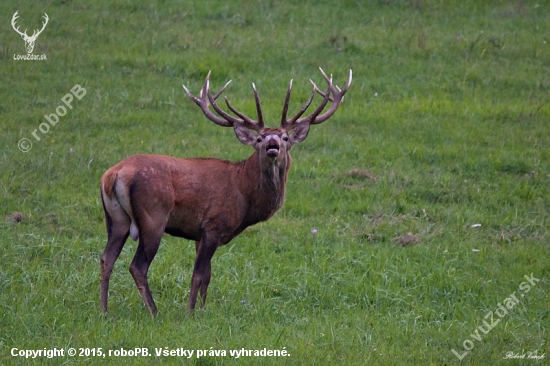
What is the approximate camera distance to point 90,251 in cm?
893

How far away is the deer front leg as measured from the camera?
25.4ft

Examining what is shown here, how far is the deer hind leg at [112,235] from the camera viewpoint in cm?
757

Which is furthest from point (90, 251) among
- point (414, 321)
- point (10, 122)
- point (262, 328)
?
point (10, 122)

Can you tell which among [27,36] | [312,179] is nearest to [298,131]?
[312,179]

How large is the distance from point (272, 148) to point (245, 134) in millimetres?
660

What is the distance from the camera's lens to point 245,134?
8414 mm

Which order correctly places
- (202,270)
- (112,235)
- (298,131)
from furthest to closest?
(298,131) → (202,270) → (112,235)

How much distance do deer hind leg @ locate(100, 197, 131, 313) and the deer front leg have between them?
66 centimetres
